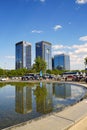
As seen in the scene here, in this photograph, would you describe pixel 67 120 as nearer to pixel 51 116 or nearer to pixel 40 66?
pixel 51 116

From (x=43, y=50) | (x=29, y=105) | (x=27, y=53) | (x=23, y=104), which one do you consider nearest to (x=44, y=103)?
(x=29, y=105)

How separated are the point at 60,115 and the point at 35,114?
2.60m

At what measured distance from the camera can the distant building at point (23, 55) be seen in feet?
613

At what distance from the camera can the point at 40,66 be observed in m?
82.2

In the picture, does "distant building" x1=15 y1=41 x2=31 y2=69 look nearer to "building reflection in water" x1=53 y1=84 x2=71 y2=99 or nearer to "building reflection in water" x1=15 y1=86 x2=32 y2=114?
"building reflection in water" x1=53 y1=84 x2=71 y2=99

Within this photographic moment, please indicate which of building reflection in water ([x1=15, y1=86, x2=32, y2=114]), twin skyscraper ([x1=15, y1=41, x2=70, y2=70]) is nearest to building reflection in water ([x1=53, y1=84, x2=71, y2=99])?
building reflection in water ([x1=15, y1=86, x2=32, y2=114])

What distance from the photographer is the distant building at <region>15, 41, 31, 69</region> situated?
186750 mm

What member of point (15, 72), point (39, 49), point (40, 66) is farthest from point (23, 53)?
point (40, 66)

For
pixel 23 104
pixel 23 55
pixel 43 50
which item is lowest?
pixel 23 104

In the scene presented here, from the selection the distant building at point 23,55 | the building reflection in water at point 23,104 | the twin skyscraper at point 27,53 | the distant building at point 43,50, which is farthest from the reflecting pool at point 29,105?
the distant building at point 23,55

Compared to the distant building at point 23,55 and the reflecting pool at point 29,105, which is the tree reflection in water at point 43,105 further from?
the distant building at point 23,55

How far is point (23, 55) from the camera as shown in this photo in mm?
187750

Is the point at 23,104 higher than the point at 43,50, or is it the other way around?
the point at 43,50

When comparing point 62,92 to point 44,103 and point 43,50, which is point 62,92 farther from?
point 43,50
